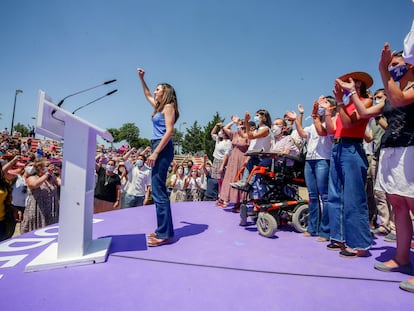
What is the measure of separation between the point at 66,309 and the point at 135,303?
0.39 meters

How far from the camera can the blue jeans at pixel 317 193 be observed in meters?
3.05

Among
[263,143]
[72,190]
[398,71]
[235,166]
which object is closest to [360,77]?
[398,71]

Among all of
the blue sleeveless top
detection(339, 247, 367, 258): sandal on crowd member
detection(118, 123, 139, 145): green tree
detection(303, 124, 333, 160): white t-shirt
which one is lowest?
detection(339, 247, 367, 258): sandal on crowd member

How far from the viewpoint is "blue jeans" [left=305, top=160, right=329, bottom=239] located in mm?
3049

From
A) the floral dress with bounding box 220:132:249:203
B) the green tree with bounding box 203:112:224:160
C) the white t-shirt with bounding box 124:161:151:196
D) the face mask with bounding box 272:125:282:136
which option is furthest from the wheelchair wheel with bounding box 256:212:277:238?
the green tree with bounding box 203:112:224:160

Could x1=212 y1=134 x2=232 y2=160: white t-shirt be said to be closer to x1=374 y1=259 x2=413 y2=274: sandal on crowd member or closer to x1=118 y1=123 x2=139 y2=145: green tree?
x1=374 y1=259 x2=413 y2=274: sandal on crowd member

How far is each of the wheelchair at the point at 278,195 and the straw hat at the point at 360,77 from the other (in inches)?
46.6

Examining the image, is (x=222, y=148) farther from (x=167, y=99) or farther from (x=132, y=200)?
(x=167, y=99)

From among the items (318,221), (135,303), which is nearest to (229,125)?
(318,221)

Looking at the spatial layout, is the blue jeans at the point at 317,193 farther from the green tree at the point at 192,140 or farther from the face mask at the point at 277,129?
the green tree at the point at 192,140

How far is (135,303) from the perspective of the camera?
5.16 ft

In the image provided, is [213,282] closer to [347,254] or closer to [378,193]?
[347,254]

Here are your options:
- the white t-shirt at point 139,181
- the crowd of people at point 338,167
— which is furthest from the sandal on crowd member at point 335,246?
the white t-shirt at point 139,181

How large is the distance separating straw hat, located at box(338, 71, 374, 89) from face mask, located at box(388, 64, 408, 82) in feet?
1.34
